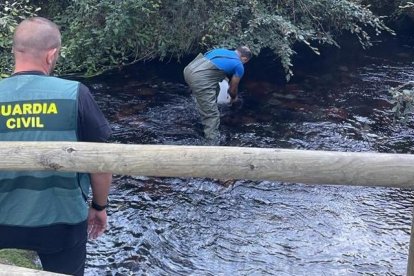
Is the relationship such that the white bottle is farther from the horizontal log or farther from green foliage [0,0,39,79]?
the horizontal log

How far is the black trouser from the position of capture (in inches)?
122

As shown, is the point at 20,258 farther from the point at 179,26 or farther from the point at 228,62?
the point at 179,26

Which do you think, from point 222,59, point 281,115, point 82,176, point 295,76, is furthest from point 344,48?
point 82,176

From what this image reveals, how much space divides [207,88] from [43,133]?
521 cm

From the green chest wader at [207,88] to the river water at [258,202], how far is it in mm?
213

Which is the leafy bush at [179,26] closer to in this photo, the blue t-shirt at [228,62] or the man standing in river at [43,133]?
the blue t-shirt at [228,62]

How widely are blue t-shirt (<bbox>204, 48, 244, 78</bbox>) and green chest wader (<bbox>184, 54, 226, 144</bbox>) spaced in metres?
0.07

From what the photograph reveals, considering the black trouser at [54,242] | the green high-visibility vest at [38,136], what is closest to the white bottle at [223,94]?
the black trouser at [54,242]

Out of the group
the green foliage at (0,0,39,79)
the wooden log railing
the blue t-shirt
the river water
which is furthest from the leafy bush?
the wooden log railing

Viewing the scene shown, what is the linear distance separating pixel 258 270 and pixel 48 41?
304 centimetres

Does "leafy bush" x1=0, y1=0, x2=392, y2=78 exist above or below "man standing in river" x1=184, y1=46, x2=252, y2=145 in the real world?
above

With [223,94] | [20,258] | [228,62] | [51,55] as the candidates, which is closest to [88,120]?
[51,55]

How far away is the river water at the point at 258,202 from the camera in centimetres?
532

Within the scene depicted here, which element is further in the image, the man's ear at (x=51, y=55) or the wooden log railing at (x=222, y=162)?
the man's ear at (x=51, y=55)
